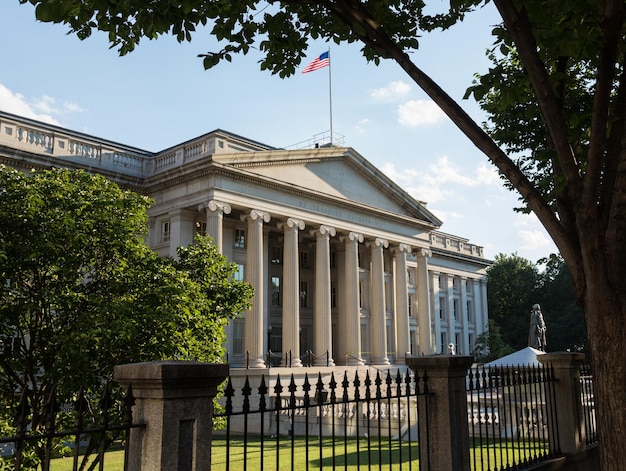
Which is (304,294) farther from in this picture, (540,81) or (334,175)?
(540,81)

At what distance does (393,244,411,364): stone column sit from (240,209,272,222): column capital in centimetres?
1351

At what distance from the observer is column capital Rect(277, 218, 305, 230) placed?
35500 mm

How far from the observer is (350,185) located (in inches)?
1586

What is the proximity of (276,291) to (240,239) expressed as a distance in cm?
526

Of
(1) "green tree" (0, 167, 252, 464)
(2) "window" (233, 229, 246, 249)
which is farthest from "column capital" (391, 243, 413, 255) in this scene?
(1) "green tree" (0, 167, 252, 464)

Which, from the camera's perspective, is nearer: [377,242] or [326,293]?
[326,293]

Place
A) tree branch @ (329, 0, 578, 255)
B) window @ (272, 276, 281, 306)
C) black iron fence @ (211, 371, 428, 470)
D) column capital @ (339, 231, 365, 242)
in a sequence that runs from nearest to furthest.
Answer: tree branch @ (329, 0, 578, 255) < black iron fence @ (211, 371, 428, 470) < column capital @ (339, 231, 365, 242) < window @ (272, 276, 281, 306)

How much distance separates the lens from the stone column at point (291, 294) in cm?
3416

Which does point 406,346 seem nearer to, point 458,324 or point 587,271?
point 458,324

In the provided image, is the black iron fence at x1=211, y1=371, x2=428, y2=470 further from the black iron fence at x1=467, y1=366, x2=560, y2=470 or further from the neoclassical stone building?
the neoclassical stone building

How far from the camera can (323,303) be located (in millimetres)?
36688

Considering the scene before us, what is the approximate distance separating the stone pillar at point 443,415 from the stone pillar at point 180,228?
86.8ft

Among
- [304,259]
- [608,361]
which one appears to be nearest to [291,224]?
[304,259]

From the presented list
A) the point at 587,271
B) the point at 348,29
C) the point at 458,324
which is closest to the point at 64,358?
the point at 348,29
